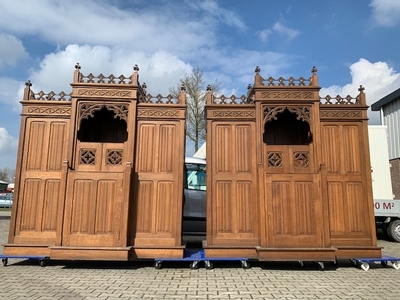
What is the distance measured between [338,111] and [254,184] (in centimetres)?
235

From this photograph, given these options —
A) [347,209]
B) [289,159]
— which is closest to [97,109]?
[289,159]

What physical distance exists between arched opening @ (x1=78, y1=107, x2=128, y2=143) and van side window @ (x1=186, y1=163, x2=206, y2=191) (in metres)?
2.94

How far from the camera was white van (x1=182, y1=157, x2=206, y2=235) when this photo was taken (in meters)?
8.64

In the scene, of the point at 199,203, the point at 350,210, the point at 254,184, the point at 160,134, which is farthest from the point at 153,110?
the point at 350,210

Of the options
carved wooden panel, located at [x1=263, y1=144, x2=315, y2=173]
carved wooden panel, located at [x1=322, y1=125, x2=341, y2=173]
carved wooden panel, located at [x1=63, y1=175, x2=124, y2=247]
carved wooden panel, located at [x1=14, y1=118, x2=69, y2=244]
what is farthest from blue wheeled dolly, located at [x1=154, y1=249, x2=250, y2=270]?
carved wooden panel, located at [x1=322, y1=125, x2=341, y2=173]

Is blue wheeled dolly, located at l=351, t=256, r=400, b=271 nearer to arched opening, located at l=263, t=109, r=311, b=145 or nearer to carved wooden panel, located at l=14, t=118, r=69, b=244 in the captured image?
arched opening, located at l=263, t=109, r=311, b=145

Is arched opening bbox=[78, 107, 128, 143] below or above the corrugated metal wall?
below

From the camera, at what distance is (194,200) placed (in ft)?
29.1

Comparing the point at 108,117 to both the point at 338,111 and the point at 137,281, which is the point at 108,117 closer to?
the point at 137,281

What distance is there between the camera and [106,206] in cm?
575

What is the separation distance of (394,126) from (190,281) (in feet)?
43.3

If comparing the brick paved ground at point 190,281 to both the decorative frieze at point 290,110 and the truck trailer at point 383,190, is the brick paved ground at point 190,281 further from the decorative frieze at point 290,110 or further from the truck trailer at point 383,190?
the truck trailer at point 383,190

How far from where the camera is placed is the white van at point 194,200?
28.3 feet

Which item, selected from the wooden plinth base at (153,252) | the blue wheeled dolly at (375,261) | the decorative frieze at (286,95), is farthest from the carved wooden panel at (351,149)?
the wooden plinth base at (153,252)
